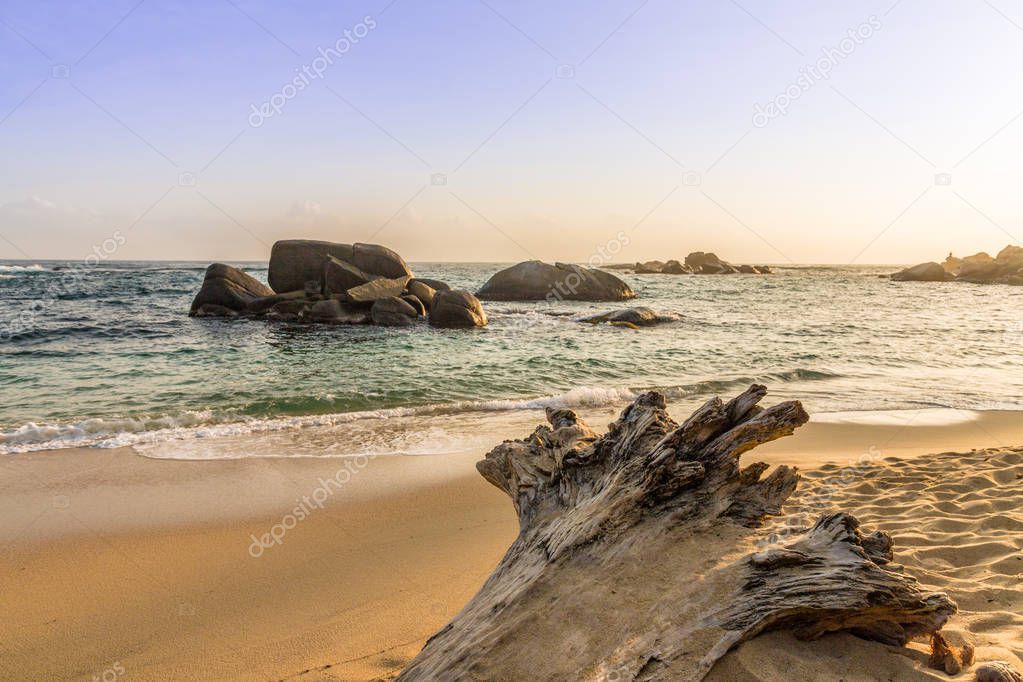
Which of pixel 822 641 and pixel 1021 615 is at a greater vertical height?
pixel 822 641

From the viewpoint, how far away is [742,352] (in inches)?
661

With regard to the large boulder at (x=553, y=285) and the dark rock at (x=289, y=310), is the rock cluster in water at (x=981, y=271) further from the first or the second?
the dark rock at (x=289, y=310)

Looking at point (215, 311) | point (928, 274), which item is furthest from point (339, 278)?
point (928, 274)

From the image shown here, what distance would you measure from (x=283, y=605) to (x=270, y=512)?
5.94 ft

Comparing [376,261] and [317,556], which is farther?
[376,261]

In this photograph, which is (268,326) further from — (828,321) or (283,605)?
(828,321)

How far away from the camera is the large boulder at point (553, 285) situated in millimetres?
37625

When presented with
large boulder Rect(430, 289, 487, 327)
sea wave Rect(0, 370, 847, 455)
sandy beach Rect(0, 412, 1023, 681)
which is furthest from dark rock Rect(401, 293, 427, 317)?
sandy beach Rect(0, 412, 1023, 681)

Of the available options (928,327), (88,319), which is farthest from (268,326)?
(928,327)

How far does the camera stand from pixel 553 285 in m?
38.4

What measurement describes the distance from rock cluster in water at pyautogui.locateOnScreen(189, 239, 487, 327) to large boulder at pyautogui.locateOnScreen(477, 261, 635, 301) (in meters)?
9.71

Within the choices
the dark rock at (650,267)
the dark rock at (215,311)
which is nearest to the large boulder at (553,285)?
the dark rock at (215,311)

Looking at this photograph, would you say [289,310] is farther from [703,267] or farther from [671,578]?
[703,267]

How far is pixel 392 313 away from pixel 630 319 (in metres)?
10.1
